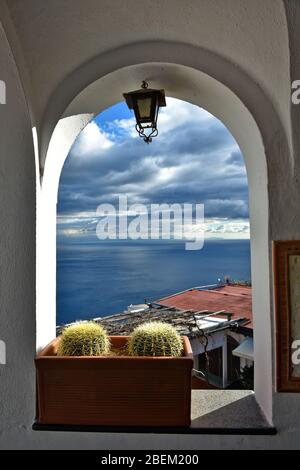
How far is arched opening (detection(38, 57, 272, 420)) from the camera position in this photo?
175cm

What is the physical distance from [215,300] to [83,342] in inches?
42.3

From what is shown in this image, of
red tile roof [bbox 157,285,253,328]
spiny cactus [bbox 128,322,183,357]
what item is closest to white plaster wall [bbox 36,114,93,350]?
spiny cactus [bbox 128,322,183,357]

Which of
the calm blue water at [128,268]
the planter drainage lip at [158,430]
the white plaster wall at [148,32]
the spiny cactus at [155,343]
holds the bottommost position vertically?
the planter drainage lip at [158,430]

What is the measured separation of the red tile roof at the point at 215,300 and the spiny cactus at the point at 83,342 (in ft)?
2.30

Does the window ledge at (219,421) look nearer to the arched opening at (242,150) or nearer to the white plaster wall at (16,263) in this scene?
A: the arched opening at (242,150)

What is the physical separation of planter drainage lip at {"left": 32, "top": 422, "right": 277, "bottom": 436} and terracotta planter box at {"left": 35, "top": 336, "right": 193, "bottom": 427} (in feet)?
0.06

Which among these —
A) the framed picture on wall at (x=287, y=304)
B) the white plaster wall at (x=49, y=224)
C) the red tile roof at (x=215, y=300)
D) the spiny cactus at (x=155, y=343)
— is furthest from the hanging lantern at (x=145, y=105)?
the red tile roof at (x=215, y=300)

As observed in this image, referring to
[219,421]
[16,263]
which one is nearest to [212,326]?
[219,421]

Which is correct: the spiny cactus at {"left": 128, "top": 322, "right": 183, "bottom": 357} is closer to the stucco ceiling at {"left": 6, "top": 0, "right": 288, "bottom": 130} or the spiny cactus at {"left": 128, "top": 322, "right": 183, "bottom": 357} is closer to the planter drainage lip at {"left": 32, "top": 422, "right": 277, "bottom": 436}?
the planter drainage lip at {"left": 32, "top": 422, "right": 277, "bottom": 436}

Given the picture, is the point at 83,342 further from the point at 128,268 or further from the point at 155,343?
the point at 128,268

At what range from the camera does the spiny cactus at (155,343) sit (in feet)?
5.57
